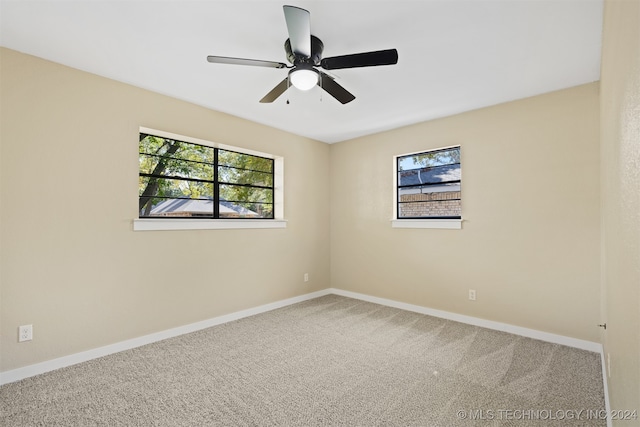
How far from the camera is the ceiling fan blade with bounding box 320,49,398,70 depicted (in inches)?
73.7

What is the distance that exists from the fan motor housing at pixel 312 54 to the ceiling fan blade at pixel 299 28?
0.06 metres

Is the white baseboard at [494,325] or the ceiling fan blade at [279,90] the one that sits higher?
the ceiling fan blade at [279,90]

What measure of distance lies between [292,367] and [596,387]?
227 cm

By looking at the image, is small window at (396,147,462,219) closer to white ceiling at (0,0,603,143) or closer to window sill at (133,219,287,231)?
white ceiling at (0,0,603,143)

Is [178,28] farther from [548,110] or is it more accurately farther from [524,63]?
[548,110]

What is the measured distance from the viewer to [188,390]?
220cm

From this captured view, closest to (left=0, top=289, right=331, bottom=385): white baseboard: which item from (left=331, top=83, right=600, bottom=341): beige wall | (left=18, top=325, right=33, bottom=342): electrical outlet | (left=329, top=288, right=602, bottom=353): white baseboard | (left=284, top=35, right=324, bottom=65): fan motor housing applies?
(left=18, top=325, right=33, bottom=342): electrical outlet

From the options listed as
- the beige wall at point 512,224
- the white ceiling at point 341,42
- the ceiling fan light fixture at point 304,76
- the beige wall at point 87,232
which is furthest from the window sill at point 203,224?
the ceiling fan light fixture at point 304,76

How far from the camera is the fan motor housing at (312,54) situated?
202 cm

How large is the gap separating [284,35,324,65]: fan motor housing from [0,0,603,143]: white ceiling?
0.09 m

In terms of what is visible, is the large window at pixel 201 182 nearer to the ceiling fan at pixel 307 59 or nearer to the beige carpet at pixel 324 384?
the beige carpet at pixel 324 384

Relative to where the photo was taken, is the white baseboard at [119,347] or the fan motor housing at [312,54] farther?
the white baseboard at [119,347]

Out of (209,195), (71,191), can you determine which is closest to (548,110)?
(209,195)

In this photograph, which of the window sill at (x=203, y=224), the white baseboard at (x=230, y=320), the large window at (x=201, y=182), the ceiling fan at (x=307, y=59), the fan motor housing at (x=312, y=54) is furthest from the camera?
the large window at (x=201, y=182)
